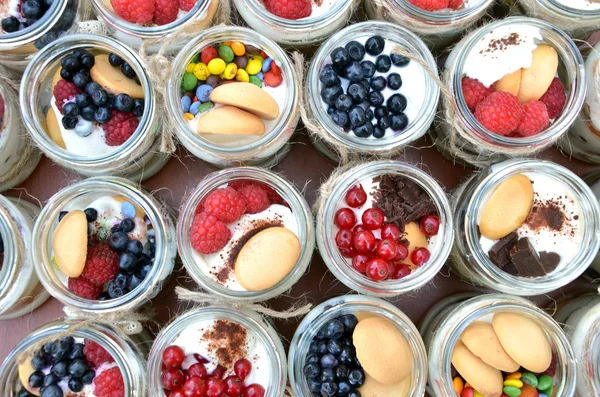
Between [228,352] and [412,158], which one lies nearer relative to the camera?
[228,352]

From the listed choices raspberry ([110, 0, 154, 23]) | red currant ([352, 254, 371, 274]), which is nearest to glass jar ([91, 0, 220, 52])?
raspberry ([110, 0, 154, 23])

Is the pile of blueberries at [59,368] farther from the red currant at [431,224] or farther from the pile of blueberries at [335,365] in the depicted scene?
the red currant at [431,224]

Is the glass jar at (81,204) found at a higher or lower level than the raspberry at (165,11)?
lower

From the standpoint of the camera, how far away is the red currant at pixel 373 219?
923mm

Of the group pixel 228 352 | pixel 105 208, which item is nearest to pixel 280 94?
pixel 105 208

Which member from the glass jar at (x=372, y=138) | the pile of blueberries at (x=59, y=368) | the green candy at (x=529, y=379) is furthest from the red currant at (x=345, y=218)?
the pile of blueberries at (x=59, y=368)

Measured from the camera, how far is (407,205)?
95cm

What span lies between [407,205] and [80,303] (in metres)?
0.65

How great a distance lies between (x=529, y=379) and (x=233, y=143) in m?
0.73

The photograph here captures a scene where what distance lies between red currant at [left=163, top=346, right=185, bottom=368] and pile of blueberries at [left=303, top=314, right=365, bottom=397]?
0.24 metres

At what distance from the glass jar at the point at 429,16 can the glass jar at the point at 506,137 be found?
0.13 feet

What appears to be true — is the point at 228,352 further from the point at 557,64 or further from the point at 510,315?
the point at 557,64

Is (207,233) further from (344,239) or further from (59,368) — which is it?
(59,368)

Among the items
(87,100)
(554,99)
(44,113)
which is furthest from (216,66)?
(554,99)
